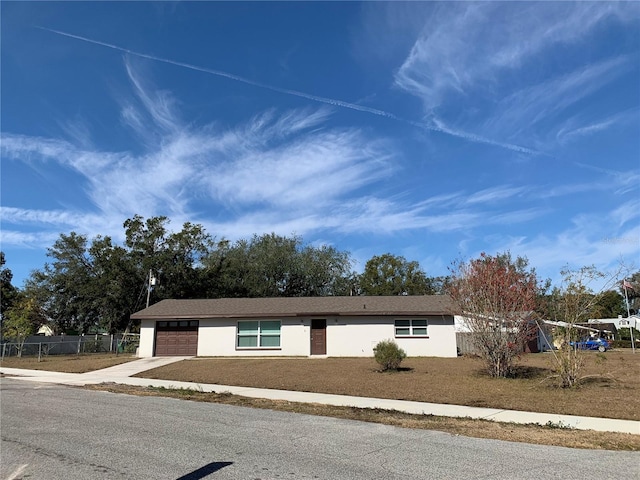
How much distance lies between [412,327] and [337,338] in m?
4.29

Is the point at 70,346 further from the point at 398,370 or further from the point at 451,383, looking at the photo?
the point at 451,383

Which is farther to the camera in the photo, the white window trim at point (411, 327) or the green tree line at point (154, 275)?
the green tree line at point (154, 275)

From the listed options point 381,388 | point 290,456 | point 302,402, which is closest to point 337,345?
point 381,388

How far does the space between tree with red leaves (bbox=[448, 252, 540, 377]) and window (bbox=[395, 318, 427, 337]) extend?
1119 centimetres

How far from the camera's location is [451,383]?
14.1 metres

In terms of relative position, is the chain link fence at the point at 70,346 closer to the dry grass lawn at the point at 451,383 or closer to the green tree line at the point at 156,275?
the green tree line at the point at 156,275

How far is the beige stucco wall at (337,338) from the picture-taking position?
26.7 meters

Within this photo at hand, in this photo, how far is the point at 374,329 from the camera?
89.6 feet

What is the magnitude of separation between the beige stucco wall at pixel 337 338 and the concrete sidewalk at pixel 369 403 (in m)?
8.43

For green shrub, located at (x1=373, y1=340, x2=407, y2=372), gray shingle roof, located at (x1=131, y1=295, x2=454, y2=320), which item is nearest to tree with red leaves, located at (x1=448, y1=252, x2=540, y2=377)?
green shrub, located at (x1=373, y1=340, x2=407, y2=372)

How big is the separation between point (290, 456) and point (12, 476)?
10.5 ft

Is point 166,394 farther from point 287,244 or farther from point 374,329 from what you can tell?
point 287,244

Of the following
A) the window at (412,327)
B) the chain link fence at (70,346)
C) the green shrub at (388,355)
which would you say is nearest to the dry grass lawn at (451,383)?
the green shrub at (388,355)

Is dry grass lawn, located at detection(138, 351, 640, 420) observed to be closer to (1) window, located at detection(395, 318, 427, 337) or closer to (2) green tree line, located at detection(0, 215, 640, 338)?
(1) window, located at detection(395, 318, 427, 337)
